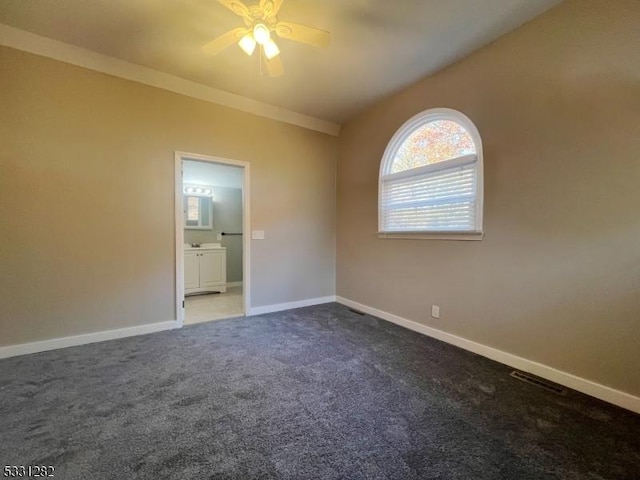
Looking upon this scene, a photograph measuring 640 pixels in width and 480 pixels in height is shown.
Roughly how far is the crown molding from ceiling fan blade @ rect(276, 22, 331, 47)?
1820mm

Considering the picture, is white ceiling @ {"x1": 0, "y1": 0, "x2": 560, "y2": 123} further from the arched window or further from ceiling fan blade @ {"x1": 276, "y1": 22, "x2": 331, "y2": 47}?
the arched window

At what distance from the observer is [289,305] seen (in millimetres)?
4199

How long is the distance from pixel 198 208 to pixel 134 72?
319 centimetres

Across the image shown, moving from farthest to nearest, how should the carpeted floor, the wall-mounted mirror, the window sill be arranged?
the wall-mounted mirror → the window sill → the carpeted floor

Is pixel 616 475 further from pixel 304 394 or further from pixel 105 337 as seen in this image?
pixel 105 337

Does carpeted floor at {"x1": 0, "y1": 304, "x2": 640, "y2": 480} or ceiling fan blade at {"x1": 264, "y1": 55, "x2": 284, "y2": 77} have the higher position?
ceiling fan blade at {"x1": 264, "y1": 55, "x2": 284, "y2": 77}

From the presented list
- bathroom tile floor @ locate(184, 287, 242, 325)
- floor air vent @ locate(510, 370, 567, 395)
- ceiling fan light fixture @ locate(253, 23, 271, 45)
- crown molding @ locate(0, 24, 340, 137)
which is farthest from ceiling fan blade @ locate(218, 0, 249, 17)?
floor air vent @ locate(510, 370, 567, 395)

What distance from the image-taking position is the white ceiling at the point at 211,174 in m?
4.55

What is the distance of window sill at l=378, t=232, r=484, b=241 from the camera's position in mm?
2709

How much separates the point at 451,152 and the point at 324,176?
2.07 metres

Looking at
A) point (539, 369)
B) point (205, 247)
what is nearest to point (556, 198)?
point (539, 369)

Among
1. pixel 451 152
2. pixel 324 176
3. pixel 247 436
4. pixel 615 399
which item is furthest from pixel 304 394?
pixel 324 176

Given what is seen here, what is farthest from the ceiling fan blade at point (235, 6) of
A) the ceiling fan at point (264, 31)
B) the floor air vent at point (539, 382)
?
the floor air vent at point (539, 382)

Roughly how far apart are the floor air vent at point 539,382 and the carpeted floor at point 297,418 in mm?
72
